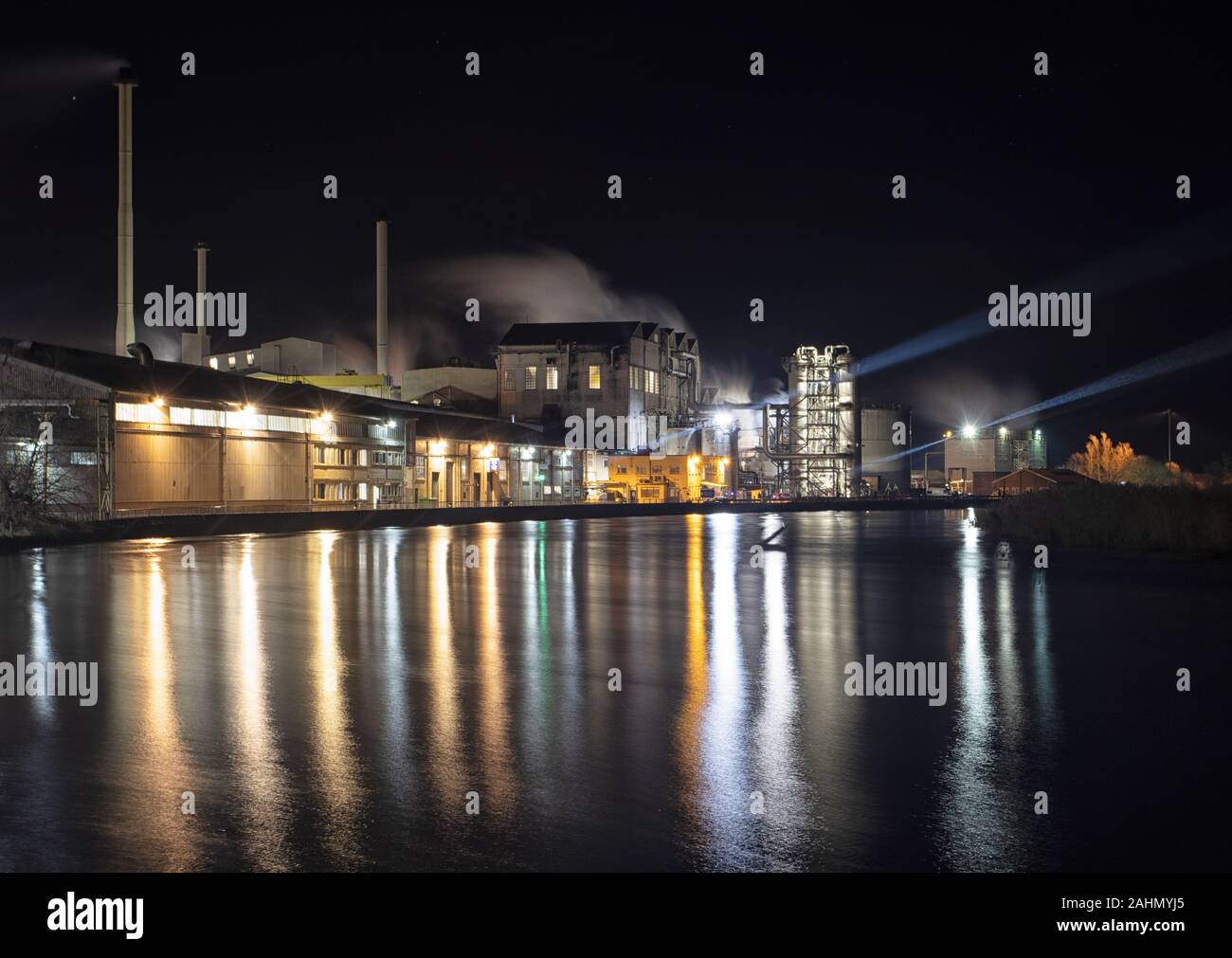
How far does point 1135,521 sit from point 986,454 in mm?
97894

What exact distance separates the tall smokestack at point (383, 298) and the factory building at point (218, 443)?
37.1 feet

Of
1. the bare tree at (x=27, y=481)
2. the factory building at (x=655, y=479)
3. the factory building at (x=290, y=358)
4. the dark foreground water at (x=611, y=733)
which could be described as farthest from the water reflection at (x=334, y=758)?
the factory building at (x=290, y=358)

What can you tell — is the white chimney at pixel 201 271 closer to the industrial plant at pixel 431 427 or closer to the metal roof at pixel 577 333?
the industrial plant at pixel 431 427

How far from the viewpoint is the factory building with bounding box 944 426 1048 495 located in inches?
4850

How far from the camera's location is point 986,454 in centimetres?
12438

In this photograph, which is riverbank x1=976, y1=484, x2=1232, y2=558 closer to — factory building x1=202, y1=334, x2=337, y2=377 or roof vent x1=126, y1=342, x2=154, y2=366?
roof vent x1=126, y1=342, x2=154, y2=366

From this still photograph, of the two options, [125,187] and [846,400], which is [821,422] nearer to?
[846,400]

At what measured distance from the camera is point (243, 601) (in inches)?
680

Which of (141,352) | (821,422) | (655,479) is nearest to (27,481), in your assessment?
(141,352)

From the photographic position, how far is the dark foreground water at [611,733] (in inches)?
229

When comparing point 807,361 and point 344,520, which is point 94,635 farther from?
point 807,361
